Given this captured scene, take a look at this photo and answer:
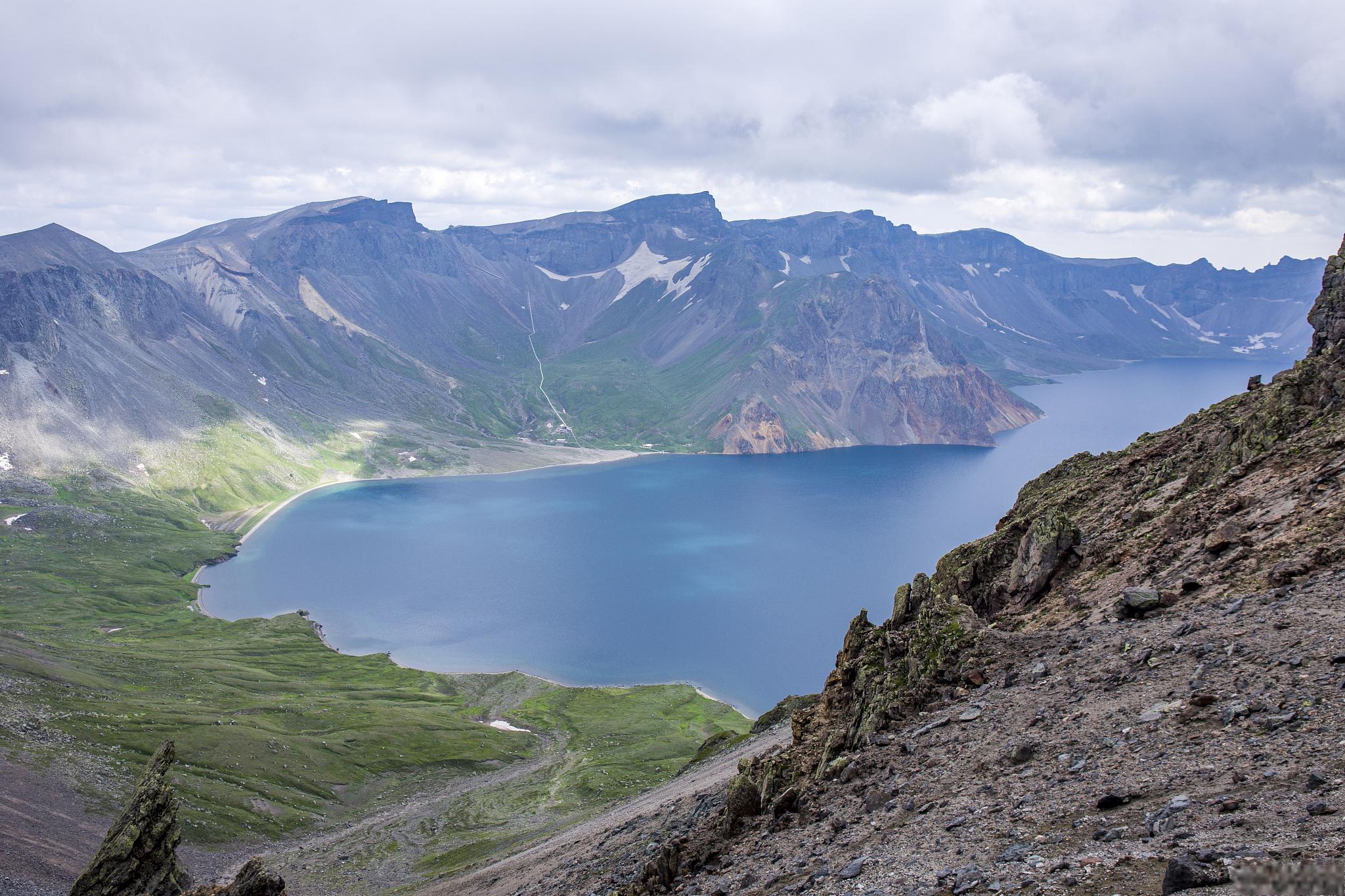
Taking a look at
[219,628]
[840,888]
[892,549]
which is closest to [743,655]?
[892,549]

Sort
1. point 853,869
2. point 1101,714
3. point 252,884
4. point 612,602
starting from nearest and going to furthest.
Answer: point 853,869, point 1101,714, point 252,884, point 612,602

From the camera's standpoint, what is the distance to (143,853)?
4384cm

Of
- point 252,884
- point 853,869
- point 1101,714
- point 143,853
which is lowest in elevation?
point 143,853

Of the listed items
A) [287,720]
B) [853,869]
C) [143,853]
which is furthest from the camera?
[287,720]

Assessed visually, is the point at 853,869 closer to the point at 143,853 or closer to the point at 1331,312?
the point at 1331,312

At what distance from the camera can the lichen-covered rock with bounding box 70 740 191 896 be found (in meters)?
43.0

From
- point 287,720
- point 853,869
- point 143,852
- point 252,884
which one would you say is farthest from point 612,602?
point 853,869

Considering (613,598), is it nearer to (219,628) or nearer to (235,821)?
(219,628)

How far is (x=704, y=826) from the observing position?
31828 mm

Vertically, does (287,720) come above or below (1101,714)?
below

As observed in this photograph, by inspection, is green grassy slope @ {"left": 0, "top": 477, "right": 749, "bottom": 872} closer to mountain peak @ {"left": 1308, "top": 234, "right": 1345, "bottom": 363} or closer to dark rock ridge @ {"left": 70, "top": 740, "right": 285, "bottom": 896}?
dark rock ridge @ {"left": 70, "top": 740, "right": 285, "bottom": 896}

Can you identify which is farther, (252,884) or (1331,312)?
(1331,312)

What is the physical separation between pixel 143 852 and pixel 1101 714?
43914mm

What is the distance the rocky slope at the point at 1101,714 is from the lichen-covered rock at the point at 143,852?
55.7 feet
